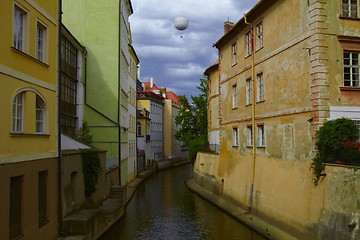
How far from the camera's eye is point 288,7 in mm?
17922

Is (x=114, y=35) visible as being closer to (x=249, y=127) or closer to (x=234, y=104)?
(x=234, y=104)

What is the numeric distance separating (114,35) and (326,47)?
17747mm

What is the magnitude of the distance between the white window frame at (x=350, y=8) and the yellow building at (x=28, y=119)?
415 inches

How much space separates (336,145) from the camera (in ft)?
46.0

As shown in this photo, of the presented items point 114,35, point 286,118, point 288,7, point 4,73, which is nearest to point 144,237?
point 286,118

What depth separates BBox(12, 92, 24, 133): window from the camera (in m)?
11.6

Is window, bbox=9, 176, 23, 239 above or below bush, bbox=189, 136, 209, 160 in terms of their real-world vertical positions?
below

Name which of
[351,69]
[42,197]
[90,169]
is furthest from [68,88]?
[351,69]

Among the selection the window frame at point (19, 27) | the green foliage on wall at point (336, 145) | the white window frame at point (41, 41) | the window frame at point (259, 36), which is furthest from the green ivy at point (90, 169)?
the green foliage on wall at point (336, 145)

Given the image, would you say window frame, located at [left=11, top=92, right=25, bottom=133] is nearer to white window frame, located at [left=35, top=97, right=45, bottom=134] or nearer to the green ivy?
white window frame, located at [left=35, top=97, right=45, bottom=134]

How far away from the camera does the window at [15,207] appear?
11.1 m

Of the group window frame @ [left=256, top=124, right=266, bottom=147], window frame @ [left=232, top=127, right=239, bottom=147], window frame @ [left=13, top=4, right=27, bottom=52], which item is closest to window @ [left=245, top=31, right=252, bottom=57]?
window frame @ [left=256, top=124, right=266, bottom=147]

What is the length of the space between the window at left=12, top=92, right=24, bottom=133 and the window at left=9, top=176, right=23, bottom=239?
54.3 inches

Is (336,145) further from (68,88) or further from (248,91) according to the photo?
(68,88)
